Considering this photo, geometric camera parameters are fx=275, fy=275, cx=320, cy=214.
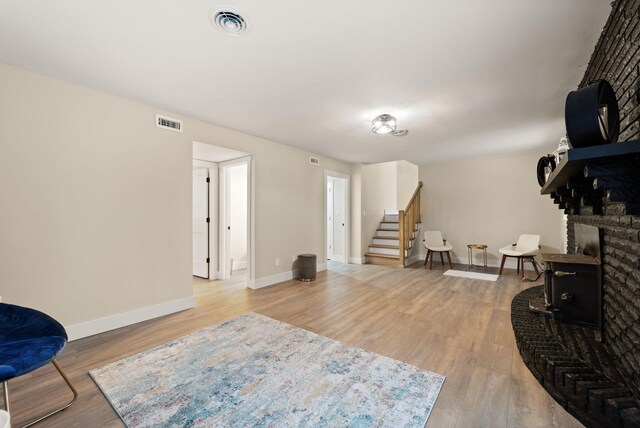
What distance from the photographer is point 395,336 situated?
2.60 meters

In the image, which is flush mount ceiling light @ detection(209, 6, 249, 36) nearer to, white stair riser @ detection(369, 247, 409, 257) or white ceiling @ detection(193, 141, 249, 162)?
white ceiling @ detection(193, 141, 249, 162)

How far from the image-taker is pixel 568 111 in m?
1.28

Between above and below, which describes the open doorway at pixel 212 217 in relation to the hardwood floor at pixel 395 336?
above

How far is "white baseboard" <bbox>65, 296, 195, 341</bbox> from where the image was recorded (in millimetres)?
2568

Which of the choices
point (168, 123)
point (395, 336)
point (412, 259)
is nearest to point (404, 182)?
point (412, 259)

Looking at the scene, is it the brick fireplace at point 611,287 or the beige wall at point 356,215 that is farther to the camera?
the beige wall at point 356,215

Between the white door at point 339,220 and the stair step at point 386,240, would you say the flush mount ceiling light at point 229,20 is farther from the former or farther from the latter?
the stair step at point 386,240

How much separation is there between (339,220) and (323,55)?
15.9 feet

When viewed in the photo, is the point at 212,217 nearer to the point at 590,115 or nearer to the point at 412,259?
the point at 412,259

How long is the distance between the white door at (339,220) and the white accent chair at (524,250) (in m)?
3.14

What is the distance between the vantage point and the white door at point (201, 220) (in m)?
4.78

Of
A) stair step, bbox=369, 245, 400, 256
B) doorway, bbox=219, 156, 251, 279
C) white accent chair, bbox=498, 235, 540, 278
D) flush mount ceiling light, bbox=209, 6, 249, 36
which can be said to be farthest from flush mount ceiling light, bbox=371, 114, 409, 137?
stair step, bbox=369, 245, 400, 256

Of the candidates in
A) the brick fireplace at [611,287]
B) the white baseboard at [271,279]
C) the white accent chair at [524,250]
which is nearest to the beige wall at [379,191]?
the white baseboard at [271,279]

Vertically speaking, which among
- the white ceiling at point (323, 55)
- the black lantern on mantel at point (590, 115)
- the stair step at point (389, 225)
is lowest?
the stair step at point (389, 225)
